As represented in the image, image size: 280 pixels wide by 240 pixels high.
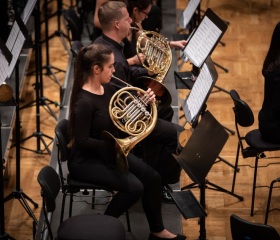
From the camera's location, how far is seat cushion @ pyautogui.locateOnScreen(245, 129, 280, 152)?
520 centimetres

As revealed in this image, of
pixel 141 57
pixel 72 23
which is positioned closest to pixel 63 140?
pixel 141 57

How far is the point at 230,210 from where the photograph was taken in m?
5.53

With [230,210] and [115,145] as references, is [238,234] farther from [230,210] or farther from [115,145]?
[230,210]

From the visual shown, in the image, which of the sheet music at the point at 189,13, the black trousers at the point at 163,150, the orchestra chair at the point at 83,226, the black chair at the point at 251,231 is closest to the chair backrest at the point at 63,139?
the orchestra chair at the point at 83,226

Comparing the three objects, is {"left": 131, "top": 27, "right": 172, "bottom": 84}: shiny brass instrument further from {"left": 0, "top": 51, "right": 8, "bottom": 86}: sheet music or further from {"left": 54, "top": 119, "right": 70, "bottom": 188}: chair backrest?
{"left": 0, "top": 51, "right": 8, "bottom": 86}: sheet music

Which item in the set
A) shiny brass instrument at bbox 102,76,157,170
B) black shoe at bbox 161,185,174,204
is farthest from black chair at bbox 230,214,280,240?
black shoe at bbox 161,185,174,204

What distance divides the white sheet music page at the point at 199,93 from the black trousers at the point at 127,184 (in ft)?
1.60

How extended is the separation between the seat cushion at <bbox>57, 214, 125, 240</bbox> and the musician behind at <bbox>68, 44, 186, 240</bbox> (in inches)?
17.2

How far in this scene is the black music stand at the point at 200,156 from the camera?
436 cm

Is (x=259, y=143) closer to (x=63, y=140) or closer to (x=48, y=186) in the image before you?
(x=63, y=140)

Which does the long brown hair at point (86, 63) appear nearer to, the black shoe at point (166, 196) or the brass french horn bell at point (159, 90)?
the brass french horn bell at point (159, 90)

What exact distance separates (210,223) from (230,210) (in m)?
0.24

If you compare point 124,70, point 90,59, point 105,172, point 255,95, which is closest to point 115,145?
point 105,172

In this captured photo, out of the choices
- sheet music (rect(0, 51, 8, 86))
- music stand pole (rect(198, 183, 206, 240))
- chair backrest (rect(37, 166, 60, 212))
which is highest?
sheet music (rect(0, 51, 8, 86))
